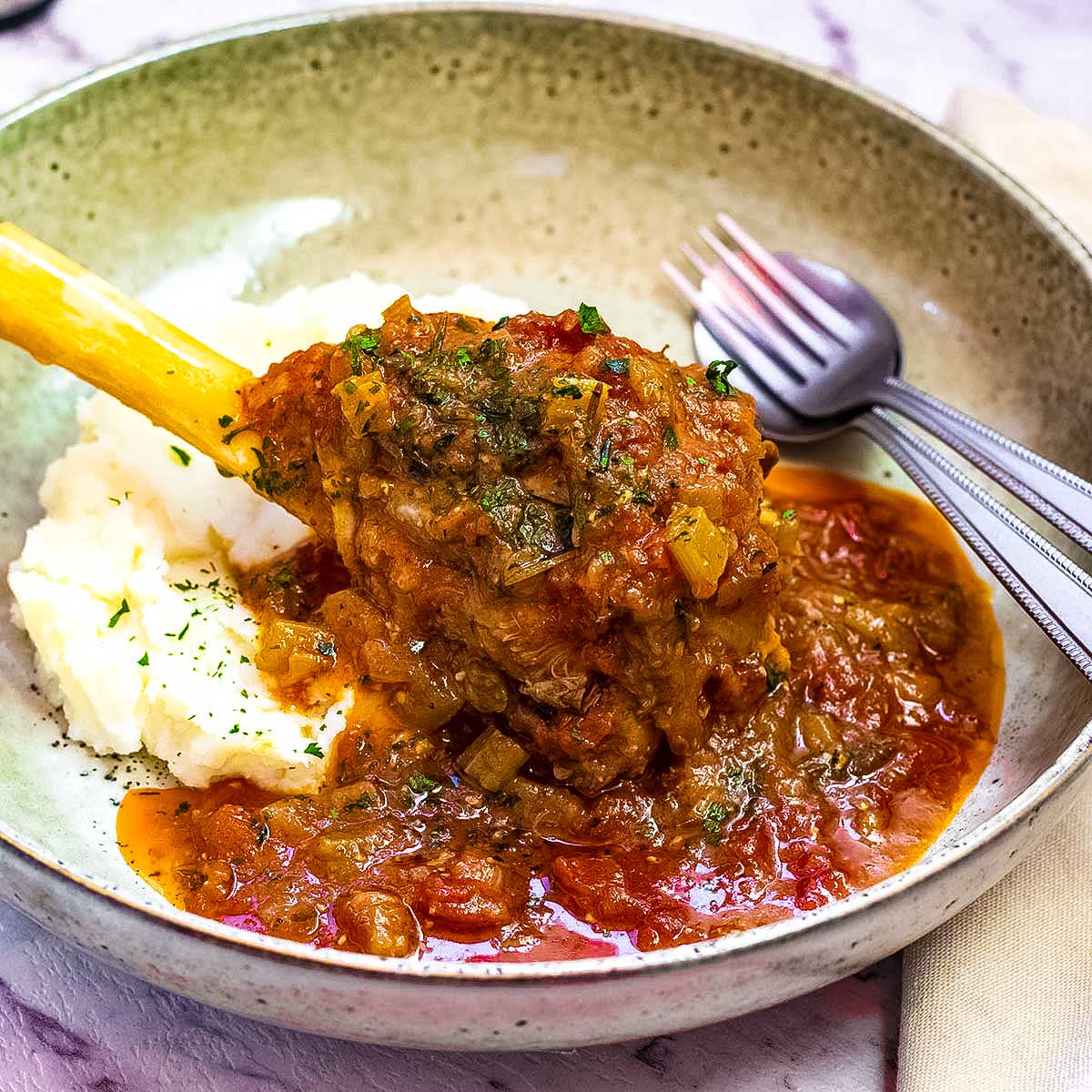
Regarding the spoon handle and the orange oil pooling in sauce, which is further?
the spoon handle

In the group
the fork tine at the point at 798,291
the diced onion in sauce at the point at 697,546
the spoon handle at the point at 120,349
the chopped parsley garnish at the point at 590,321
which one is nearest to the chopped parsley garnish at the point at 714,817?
the diced onion in sauce at the point at 697,546

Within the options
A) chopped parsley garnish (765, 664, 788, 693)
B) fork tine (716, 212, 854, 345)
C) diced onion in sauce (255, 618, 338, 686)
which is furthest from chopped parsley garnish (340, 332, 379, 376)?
fork tine (716, 212, 854, 345)

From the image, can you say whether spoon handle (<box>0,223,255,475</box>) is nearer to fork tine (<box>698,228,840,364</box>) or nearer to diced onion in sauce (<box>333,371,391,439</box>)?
diced onion in sauce (<box>333,371,391,439</box>)

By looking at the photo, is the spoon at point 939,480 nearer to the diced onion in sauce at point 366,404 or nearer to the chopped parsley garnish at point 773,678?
the chopped parsley garnish at point 773,678

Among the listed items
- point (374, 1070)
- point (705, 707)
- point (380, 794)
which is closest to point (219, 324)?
point (380, 794)

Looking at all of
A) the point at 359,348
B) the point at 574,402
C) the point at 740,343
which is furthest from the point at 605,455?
the point at 740,343

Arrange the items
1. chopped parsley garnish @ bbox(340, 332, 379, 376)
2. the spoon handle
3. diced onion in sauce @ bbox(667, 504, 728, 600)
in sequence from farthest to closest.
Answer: the spoon handle, chopped parsley garnish @ bbox(340, 332, 379, 376), diced onion in sauce @ bbox(667, 504, 728, 600)
